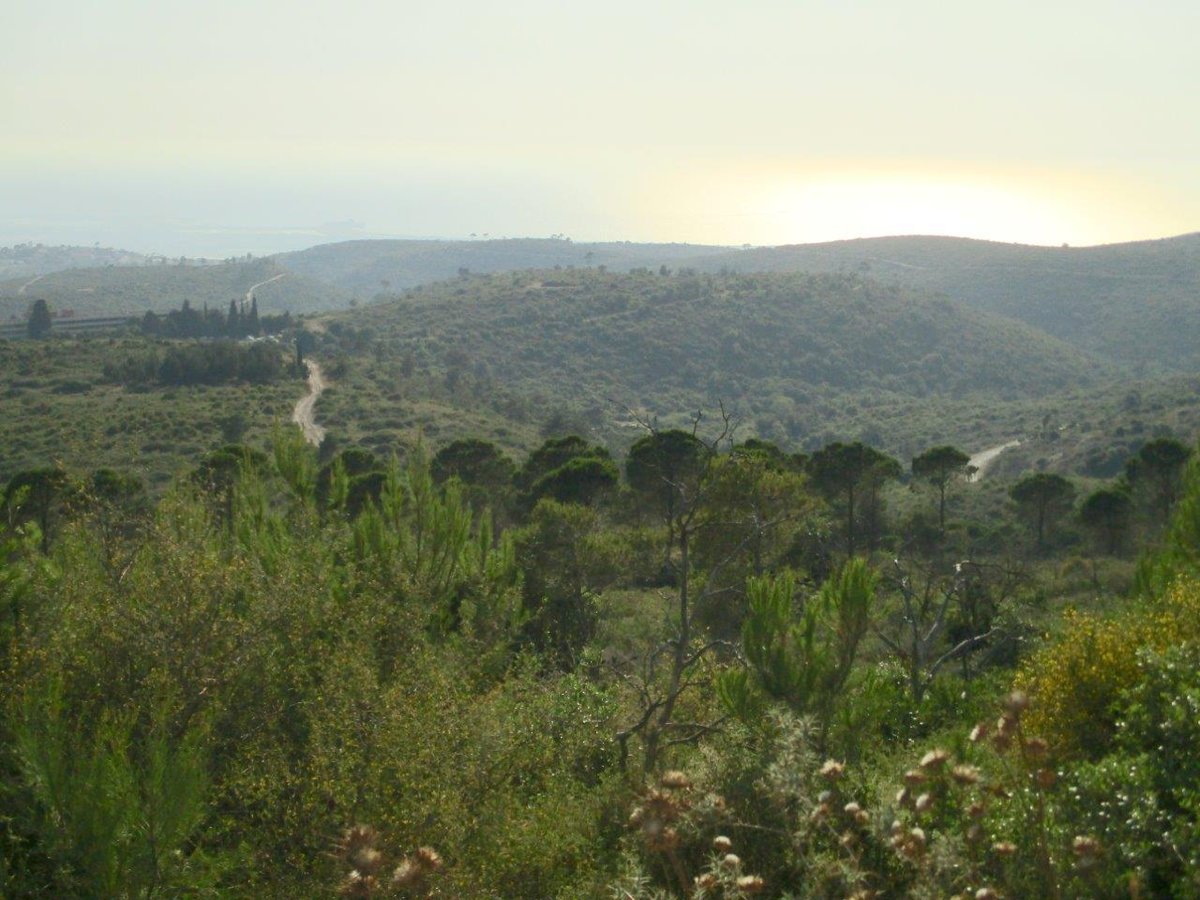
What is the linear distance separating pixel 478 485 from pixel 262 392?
76.6 ft

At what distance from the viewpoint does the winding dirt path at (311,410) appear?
40844mm

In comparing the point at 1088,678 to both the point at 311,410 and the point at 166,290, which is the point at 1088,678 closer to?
the point at 311,410

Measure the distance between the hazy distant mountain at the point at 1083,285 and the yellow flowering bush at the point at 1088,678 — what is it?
8258 cm

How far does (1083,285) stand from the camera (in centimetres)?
10050

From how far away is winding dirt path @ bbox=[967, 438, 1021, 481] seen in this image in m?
48.8

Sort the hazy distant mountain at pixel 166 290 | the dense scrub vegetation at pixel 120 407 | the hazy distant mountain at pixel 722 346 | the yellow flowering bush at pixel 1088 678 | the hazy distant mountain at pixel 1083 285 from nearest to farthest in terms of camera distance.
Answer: the yellow flowering bush at pixel 1088 678
the dense scrub vegetation at pixel 120 407
the hazy distant mountain at pixel 722 346
the hazy distant mountain at pixel 1083 285
the hazy distant mountain at pixel 166 290

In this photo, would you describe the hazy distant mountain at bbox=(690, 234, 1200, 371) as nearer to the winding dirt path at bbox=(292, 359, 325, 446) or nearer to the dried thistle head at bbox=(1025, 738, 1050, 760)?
the winding dirt path at bbox=(292, 359, 325, 446)

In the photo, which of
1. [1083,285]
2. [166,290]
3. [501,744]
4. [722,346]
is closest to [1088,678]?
[501,744]

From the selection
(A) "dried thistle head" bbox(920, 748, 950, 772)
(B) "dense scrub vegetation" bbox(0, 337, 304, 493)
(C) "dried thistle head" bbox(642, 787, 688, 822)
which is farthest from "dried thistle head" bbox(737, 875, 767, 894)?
(B) "dense scrub vegetation" bbox(0, 337, 304, 493)

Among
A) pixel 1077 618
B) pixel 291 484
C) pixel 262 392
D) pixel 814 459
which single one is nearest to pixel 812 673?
pixel 1077 618

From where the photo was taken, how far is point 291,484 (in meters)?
14.0

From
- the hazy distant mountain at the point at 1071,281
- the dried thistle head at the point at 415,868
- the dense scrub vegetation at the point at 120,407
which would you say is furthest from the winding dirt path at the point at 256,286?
the dried thistle head at the point at 415,868

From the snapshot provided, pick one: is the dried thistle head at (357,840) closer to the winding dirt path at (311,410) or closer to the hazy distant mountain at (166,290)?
the winding dirt path at (311,410)

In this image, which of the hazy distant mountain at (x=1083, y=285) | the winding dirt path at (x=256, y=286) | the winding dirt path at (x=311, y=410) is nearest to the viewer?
the winding dirt path at (x=311, y=410)
